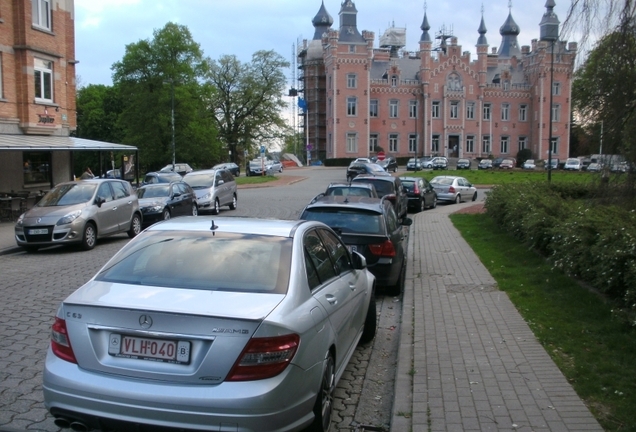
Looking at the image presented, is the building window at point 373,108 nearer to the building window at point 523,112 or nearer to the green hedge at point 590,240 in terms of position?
the building window at point 523,112

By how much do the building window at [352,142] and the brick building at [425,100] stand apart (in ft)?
0.43

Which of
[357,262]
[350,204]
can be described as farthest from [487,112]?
[357,262]

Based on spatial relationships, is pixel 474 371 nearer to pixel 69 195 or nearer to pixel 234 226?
pixel 234 226

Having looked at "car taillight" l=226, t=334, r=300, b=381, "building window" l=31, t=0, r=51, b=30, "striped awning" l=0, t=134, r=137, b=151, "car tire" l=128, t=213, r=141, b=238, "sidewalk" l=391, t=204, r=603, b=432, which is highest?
"building window" l=31, t=0, r=51, b=30

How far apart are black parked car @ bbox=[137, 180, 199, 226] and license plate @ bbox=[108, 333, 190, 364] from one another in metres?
15.9

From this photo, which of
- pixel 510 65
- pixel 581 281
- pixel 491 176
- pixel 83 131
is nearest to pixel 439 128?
pixel 510 65

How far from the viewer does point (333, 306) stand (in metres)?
5.04

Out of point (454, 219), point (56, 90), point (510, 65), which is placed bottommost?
point (454, 219)

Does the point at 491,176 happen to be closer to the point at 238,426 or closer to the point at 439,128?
the point at 439,128

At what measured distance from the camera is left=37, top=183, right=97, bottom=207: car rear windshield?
15.6 m

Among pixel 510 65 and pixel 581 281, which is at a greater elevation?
pixel 510 65

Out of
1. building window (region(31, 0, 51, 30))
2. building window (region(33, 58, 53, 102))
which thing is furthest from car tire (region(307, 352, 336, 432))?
building window (region(31, 0, 51, 30))

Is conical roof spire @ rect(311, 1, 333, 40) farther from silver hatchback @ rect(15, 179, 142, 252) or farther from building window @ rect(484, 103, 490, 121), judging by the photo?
silver hatchback @ rect(15, 179, 142, 252)

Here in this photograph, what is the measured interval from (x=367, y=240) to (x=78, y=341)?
6.28 m
